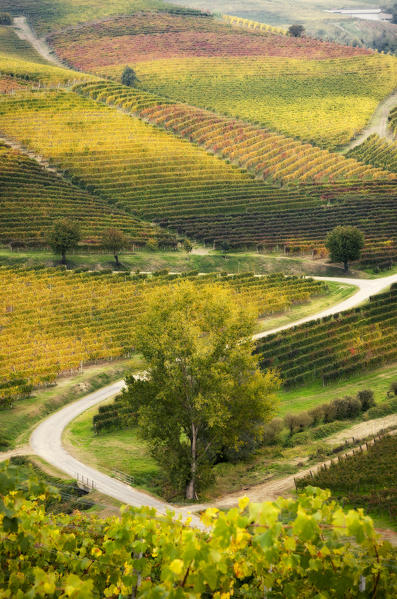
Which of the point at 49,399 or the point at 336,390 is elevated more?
the point at 336,390

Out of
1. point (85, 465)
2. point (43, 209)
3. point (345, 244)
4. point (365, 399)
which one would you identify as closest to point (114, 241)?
point (43, 209)

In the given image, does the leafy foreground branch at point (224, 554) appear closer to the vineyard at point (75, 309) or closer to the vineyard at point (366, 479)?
the vineyard at point (366, 479)

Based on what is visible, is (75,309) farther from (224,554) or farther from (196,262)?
(224,554)

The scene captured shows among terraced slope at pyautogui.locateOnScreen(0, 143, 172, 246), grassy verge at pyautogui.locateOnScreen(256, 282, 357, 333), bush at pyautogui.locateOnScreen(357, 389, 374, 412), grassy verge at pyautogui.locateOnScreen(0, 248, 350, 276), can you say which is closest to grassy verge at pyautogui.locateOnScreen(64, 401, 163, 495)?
bush at pyautogui.locateOnScreen(357, 389, 374, 412)

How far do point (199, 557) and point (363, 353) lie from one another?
2052 inches

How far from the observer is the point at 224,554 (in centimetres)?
912

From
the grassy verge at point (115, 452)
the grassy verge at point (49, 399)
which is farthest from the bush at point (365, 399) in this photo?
the grassy verge at point (49, 399)

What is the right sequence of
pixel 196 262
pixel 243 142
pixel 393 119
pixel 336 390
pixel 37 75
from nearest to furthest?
1. pixel 336 390
2. pixel 196 262
3. pixel 243 142
4. pixel 393 119
5. pixel 37 75

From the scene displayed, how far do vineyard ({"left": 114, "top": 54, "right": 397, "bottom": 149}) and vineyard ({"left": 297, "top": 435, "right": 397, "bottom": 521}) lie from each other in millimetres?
118096

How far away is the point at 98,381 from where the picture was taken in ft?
186

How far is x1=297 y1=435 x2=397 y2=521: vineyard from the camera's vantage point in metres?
28.4

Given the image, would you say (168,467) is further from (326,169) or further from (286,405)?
(326,169)

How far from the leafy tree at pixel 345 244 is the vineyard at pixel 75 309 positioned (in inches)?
267

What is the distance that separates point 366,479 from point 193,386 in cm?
1098
